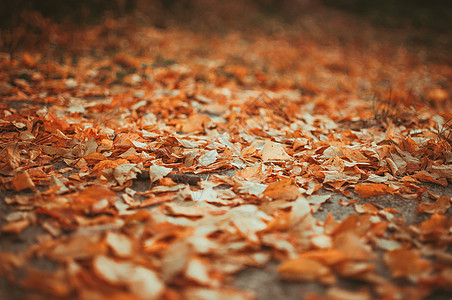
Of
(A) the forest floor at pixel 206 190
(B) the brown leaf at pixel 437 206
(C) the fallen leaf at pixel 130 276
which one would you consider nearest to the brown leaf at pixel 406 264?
(A) the forest floor at pixel 206 190

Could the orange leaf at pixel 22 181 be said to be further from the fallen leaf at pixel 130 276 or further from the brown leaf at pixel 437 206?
the brown leaf at pixel 437 206

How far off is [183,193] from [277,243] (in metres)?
0.44

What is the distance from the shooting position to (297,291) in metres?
0.83

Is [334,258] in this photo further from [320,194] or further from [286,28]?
[286,28]

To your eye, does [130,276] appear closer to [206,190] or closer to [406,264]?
[206,190]

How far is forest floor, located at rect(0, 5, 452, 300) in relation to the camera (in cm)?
83

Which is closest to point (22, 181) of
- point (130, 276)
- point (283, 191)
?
point (130, 276)

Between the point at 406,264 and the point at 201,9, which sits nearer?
the point at 406,264

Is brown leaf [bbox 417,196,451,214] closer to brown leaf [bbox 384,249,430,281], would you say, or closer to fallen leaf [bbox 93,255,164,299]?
brown leaf [bbox 384,249,430,281]

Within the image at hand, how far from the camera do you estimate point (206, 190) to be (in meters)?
1.25

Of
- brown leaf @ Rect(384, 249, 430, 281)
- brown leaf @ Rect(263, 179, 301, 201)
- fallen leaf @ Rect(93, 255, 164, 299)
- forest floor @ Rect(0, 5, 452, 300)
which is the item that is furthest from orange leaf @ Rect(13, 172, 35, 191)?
brown leaf @ Rect(384, 249, 430, 281)

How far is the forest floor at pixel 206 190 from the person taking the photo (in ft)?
2.74

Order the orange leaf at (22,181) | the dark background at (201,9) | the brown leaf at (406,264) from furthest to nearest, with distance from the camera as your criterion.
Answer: the dark background at (201,9) < the orange leaf at (22,181) < the brown leaf at (406,264)

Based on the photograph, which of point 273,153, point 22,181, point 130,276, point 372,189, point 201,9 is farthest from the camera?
point 201,9
